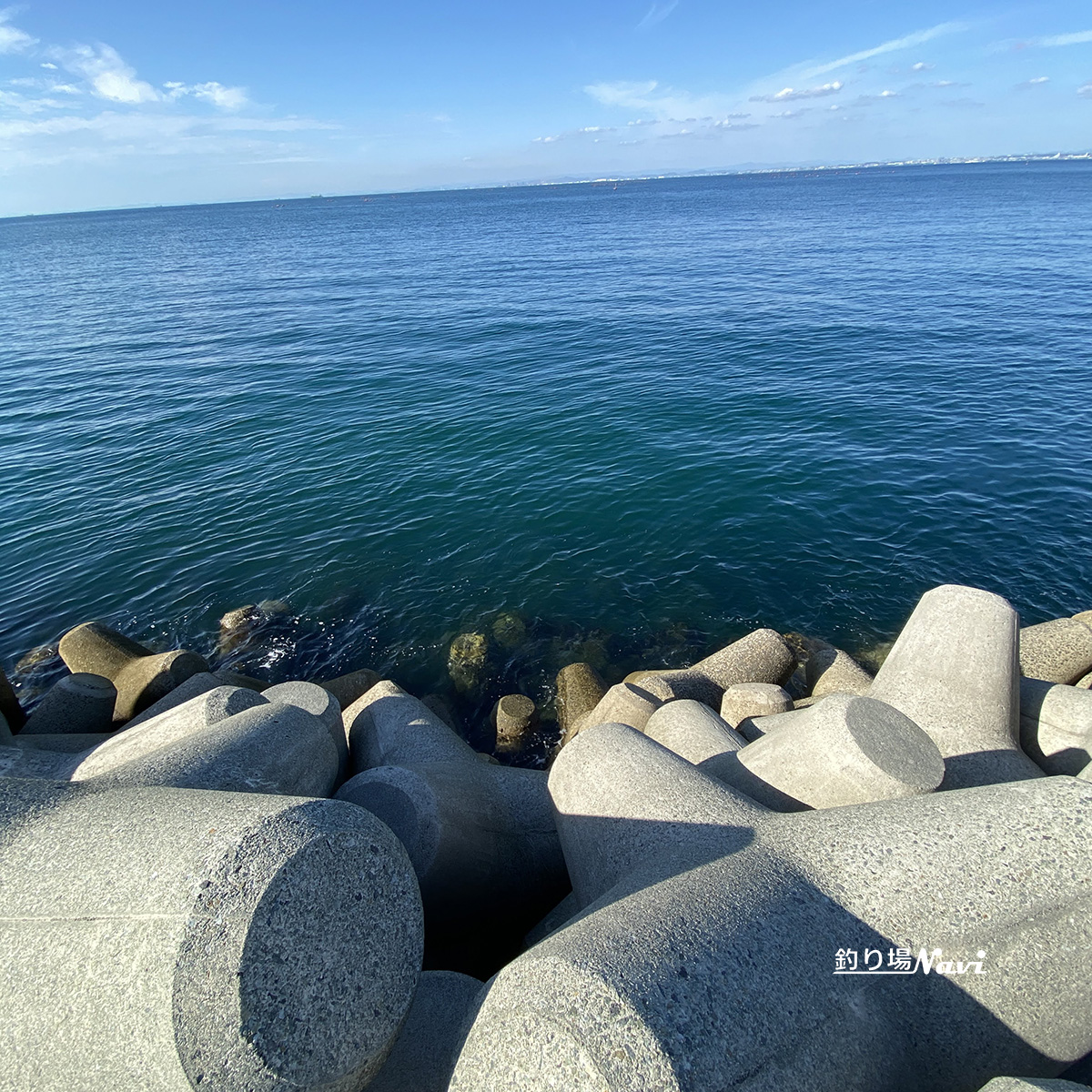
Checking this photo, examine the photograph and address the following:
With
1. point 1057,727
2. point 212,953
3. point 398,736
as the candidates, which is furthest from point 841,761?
point 398,736

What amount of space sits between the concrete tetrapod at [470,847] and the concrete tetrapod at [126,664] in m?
5.06

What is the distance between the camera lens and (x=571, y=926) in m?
3.64

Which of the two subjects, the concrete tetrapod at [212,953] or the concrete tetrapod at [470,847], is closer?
the concrete tetrapod at [212,953]

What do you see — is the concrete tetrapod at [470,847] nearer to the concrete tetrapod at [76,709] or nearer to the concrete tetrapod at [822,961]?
the concrete tetrapod at [822,961]

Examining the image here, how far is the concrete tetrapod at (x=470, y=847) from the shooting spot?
217 inches

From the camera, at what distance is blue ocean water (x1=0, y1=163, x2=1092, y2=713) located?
13203mm

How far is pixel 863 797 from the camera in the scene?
5250 millimetres

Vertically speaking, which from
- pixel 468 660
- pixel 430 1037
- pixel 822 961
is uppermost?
pixel 822 961

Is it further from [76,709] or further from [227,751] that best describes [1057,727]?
[76,709]

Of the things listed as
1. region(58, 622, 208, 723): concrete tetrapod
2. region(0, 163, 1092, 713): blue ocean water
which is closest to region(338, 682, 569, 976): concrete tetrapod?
region(0, 163, 1092, 713): blue ocean water

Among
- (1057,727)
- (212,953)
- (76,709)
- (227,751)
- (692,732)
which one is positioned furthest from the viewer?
(76,709)

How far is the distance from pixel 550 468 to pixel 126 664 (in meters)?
11.0

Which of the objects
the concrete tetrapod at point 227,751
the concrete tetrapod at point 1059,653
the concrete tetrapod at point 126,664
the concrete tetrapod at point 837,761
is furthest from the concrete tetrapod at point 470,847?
the concrete tetrapod at point 1059,653

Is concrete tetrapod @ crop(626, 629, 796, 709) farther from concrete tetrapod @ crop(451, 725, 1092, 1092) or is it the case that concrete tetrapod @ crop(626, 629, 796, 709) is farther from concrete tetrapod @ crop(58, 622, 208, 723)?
concrete tetrapod @ crop(58, 622, 208, 723)
